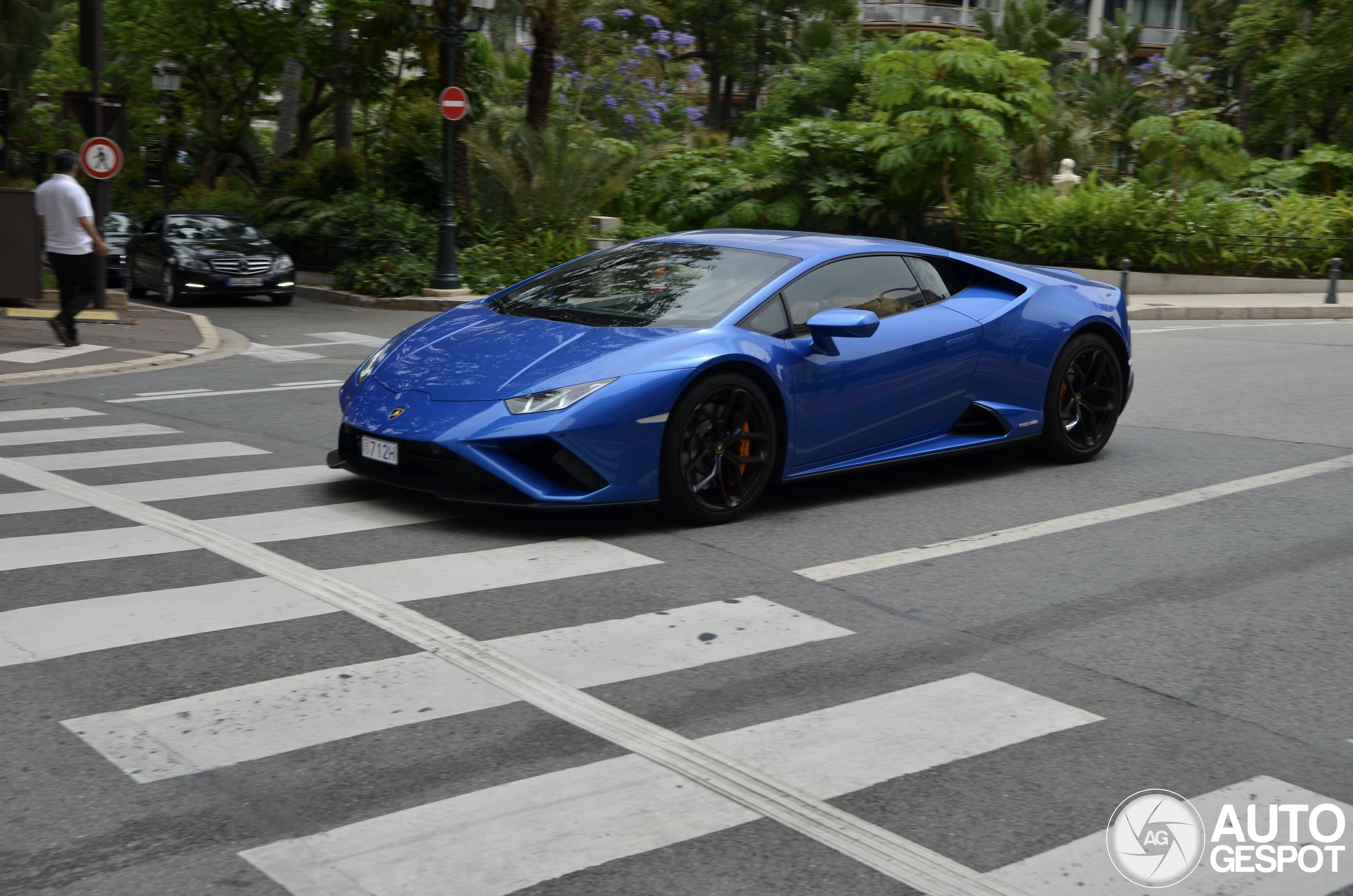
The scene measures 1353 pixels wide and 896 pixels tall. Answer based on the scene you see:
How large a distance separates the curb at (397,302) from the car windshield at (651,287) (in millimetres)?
12809

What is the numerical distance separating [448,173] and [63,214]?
302 inches

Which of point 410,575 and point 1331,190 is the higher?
point 1331,190

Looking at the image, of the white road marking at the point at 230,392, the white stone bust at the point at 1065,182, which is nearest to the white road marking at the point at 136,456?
the white road marking at the point at 230,392

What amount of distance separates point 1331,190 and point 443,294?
71.5 feet

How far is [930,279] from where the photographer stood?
7.81 m

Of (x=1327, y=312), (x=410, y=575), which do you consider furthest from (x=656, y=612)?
(x=1327, y=312)

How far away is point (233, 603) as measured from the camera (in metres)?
5.06

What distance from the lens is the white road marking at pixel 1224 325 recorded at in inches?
760

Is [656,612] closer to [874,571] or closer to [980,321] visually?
[874,571]

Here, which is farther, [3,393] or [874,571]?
[3,393]

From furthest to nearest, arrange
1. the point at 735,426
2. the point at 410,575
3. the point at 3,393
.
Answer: the point at 3,393 → the point at 735,426 → the point at 410,575

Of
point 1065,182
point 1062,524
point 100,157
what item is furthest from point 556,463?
point 1065,182

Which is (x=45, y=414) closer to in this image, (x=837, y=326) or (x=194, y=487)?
(x=194, y=487)

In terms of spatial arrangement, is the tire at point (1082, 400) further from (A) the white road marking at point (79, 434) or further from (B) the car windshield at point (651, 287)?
(A) the white road marking at point (79, 434)
